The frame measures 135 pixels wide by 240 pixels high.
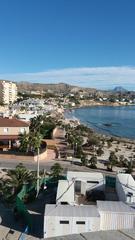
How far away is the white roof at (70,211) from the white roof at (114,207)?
0.60 meters

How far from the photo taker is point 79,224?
25.0 meters

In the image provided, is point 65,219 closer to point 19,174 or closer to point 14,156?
point 19,174

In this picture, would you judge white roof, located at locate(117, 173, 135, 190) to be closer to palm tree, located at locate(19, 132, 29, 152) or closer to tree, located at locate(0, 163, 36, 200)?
tree, located at locate(0, 163, 36, 200)

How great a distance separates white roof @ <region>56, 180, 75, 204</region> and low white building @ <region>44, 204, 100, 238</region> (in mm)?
2921

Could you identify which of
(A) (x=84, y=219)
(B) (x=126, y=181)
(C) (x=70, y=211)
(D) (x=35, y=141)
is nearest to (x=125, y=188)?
(B) (x=126, y=181)

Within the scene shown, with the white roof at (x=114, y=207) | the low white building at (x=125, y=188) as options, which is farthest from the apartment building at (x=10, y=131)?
the white roof at (x=114, y=207)

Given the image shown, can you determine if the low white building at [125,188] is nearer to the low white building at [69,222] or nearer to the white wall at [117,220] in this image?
the white wall at [117,220]

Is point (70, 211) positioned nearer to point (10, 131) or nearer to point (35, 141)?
point (35, 141)

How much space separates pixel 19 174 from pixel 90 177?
654cm

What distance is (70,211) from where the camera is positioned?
84.5 ft

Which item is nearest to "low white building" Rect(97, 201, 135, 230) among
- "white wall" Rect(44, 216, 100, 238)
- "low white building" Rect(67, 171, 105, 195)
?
"white wall" Rect(44, 216, 100, 238)

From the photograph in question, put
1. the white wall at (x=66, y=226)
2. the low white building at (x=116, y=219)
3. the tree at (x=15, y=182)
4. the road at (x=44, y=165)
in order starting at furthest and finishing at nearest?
1. the road at (x=44, y=165)
2. the tree at (x=15, y=182)
3. the low white building at (x=116, y=219)
4. the white wall at (x=66, y=226)

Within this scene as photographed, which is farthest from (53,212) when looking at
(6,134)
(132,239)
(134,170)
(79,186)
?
(6,134)

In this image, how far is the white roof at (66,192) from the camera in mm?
28562
